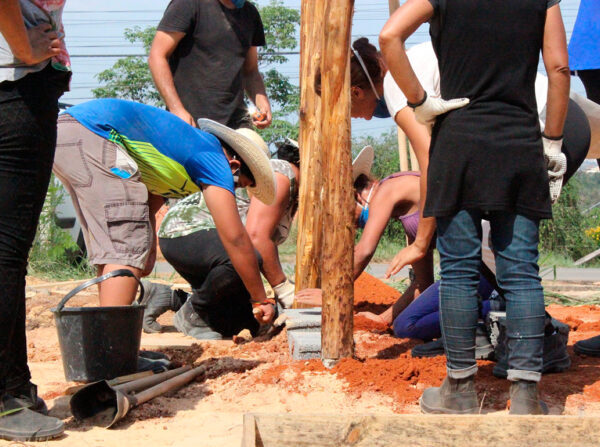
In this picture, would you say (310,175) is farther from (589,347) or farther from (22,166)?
(22,166)

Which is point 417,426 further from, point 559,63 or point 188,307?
point 188,307

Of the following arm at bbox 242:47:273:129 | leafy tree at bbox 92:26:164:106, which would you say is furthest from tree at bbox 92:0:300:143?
arm at bbox 242:47:273:129

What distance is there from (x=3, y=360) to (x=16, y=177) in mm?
641

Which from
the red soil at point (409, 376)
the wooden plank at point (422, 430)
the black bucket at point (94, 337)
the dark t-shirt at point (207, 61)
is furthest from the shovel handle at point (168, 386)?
the dark t-shirt at point (207, 61)

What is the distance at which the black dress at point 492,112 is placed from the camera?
269 cm

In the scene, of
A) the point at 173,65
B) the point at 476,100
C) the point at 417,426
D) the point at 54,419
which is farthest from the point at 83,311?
the point at 173,65

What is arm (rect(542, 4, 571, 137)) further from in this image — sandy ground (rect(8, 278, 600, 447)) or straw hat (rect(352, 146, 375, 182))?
straw hat (rect(352, 146, 375, 182))

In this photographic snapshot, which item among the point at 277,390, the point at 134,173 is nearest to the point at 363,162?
the point at 134,173

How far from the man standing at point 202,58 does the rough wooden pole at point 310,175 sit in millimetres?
760

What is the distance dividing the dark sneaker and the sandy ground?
0.17ft

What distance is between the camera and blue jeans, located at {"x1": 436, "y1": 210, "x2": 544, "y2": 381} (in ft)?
8.94

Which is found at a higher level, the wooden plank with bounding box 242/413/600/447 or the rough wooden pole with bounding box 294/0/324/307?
the rough wooden pole with bounding box 294/0/324/307

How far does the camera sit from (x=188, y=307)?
17.0 feet

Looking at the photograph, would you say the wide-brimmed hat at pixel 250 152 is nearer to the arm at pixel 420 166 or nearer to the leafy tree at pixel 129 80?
the arm at pixel 420 166
